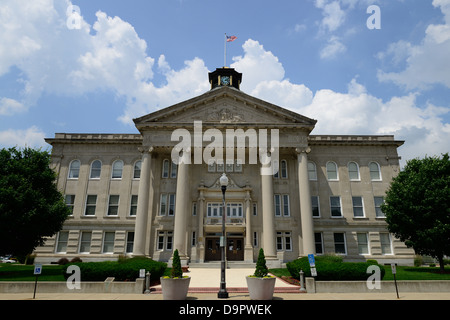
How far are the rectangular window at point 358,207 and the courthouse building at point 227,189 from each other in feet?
0.41

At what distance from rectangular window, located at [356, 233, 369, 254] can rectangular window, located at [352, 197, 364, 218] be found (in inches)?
90.0

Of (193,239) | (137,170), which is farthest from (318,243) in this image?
(137,170)

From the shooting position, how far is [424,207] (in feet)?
79.8

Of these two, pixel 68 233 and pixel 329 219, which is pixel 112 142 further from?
pixel 329 219

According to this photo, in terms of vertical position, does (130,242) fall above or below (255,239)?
below

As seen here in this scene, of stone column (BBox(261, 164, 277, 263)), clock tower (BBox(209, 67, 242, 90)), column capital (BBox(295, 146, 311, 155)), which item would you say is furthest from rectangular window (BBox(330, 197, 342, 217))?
clock tower (BBox(209, 67, 242, 90))

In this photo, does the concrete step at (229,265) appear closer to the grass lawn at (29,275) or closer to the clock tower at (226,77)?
the grass lawn at (29,275)

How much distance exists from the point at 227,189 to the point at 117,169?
1461 cm

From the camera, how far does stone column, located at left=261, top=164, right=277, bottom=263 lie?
29.9 m

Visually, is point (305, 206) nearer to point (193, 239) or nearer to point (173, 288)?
point (193, 239)

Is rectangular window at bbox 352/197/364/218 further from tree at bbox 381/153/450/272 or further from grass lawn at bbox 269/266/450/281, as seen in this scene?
grass lawn at bbox 269/266/450/281

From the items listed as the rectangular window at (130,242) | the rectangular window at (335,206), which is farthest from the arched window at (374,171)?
the rectangular window at (130,242)

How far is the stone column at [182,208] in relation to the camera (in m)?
29.6
